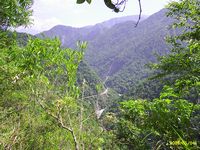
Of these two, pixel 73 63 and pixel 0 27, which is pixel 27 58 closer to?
pixel 73 63

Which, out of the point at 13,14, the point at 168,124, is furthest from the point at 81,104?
the point at 13,14

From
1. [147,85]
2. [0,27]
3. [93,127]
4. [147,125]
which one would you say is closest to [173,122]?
[147,125]

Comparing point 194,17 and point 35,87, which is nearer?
point 35,87

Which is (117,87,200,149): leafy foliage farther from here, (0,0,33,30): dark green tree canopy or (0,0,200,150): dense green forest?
(0,0,33,30): dark green tree canopy

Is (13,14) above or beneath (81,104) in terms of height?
above

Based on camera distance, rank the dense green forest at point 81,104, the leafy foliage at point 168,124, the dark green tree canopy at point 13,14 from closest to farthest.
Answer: the leafy foliage at point 168,124 → the dense green forest at point 81,104 → the dark green tree canopy at point 13,14

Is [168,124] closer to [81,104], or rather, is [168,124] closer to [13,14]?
[81,104]

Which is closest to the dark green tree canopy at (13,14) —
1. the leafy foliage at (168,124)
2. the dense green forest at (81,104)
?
the dense green forest at (81,104)

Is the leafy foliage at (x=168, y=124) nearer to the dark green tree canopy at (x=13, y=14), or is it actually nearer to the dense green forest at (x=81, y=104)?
the dense green forest at (x=81, y=104)

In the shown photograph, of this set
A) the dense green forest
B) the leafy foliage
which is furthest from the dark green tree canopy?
the leafy foliage

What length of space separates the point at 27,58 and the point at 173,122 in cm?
301

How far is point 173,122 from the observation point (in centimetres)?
309

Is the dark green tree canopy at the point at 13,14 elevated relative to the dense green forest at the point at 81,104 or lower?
elevated

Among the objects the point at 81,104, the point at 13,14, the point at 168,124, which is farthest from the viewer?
the point at 13,14
